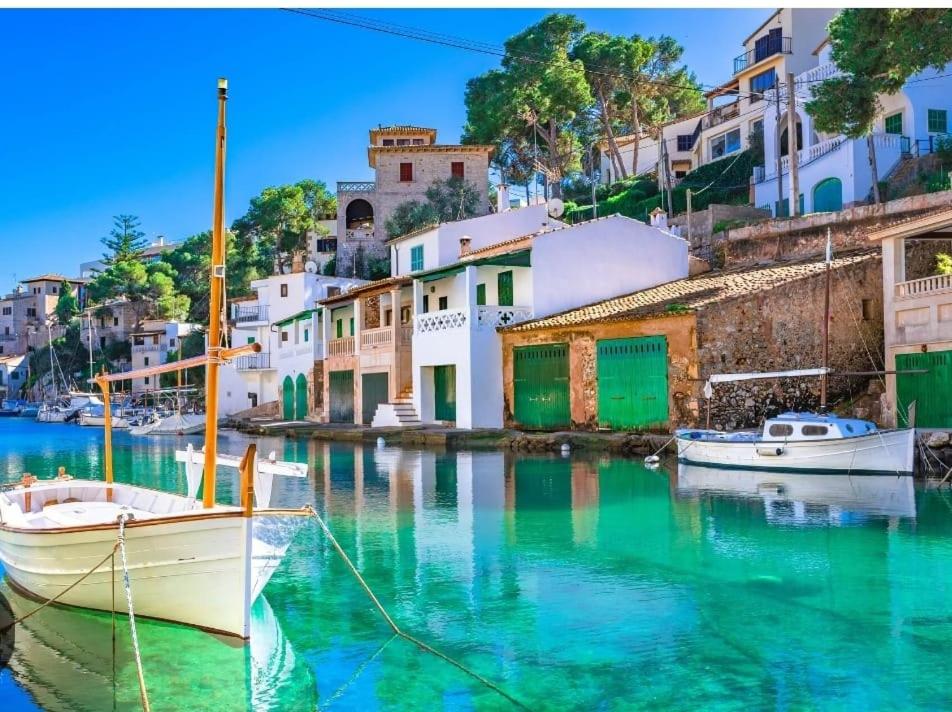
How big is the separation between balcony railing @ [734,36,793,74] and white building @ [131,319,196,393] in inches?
1750

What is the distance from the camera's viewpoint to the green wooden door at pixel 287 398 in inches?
1742

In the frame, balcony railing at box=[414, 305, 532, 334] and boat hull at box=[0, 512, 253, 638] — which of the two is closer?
boat hull at box=[0, 512, 253, 638]

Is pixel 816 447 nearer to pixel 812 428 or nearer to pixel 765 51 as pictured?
pixel 812 428

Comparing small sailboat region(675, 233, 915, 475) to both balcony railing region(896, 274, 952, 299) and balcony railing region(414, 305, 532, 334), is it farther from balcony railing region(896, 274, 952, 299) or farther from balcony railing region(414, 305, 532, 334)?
balcony railing region(414, 305, 532, 334)

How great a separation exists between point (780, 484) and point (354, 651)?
468 inches

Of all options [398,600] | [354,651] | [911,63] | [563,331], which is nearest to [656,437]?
[563,331]

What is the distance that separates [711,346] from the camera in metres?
22.6

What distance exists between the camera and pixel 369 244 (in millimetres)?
54938

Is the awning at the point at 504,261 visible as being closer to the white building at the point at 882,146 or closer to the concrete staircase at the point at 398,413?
the concrete staircase at the point at 398,413

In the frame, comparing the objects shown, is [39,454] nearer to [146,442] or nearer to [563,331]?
[146,442]

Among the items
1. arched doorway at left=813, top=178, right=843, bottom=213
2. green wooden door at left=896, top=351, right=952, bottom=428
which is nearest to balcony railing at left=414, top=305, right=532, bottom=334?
green wooden door at left=896, top=351, right=952, bottom=428

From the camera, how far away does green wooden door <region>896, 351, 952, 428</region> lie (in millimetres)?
18266

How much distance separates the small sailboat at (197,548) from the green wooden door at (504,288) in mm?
20564

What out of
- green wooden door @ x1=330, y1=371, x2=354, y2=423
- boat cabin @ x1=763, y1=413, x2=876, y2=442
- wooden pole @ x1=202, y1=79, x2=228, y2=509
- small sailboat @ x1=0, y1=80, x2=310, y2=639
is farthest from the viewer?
green wooden door @ x1=330, y1=371, x2=354, y2=423
